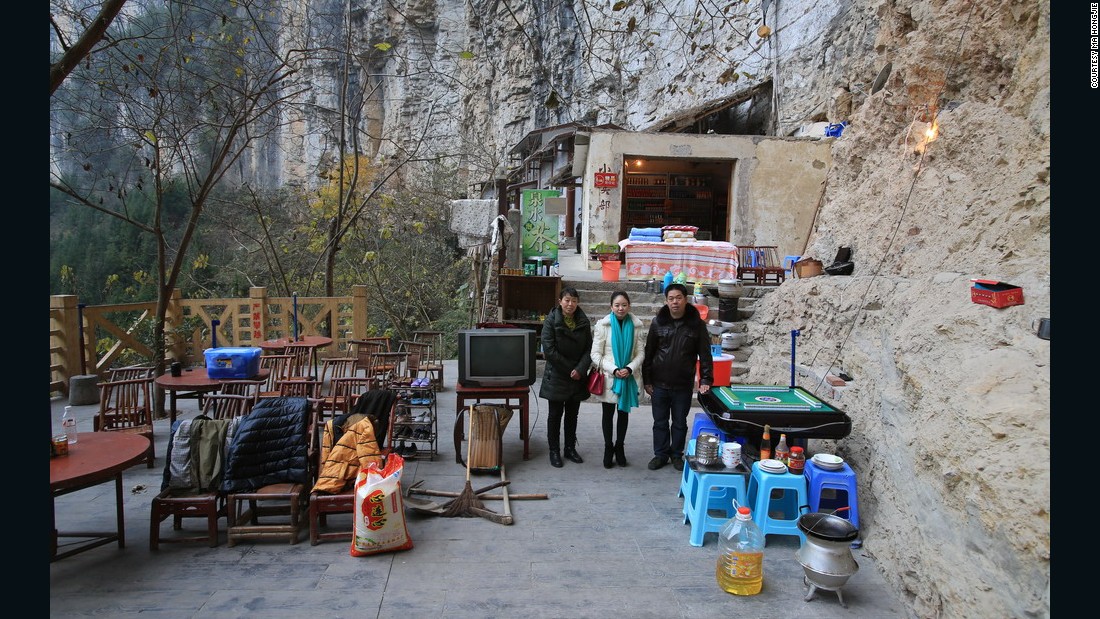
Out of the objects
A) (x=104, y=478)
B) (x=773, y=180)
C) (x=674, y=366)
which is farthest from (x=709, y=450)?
(x=773, y=180)

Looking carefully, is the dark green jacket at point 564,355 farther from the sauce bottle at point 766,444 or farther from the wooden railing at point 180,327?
the wooden railing at point 180,327

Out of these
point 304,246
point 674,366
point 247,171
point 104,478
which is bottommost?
point 104,478

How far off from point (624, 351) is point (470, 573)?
2.57 metres

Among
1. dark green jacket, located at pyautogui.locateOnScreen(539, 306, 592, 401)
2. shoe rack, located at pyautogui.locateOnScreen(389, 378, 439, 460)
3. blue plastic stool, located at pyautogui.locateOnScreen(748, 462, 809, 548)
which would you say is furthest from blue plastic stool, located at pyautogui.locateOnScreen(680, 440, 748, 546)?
shoe rack, located at pyautogui.locateOnScreen(389, 378, 439, 460)

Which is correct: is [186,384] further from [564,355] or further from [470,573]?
[470,573]

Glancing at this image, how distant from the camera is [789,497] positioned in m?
4.29

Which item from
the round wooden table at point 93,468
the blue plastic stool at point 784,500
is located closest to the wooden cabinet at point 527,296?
the blue plastic stool at point 784,500

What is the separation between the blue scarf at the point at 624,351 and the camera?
217 inches

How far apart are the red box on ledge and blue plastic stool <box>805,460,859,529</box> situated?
1.43 metres

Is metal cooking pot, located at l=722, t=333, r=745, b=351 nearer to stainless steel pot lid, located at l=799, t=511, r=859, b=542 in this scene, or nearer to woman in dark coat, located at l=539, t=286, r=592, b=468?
woman in dark coat, located at l=539, t=286, r=592, b=468

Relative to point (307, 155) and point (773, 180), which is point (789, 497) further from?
point (307, 155)

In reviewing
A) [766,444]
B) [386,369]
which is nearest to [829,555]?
[766,444]

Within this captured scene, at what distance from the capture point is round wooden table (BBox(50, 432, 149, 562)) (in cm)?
351

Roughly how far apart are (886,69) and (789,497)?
234 inches
